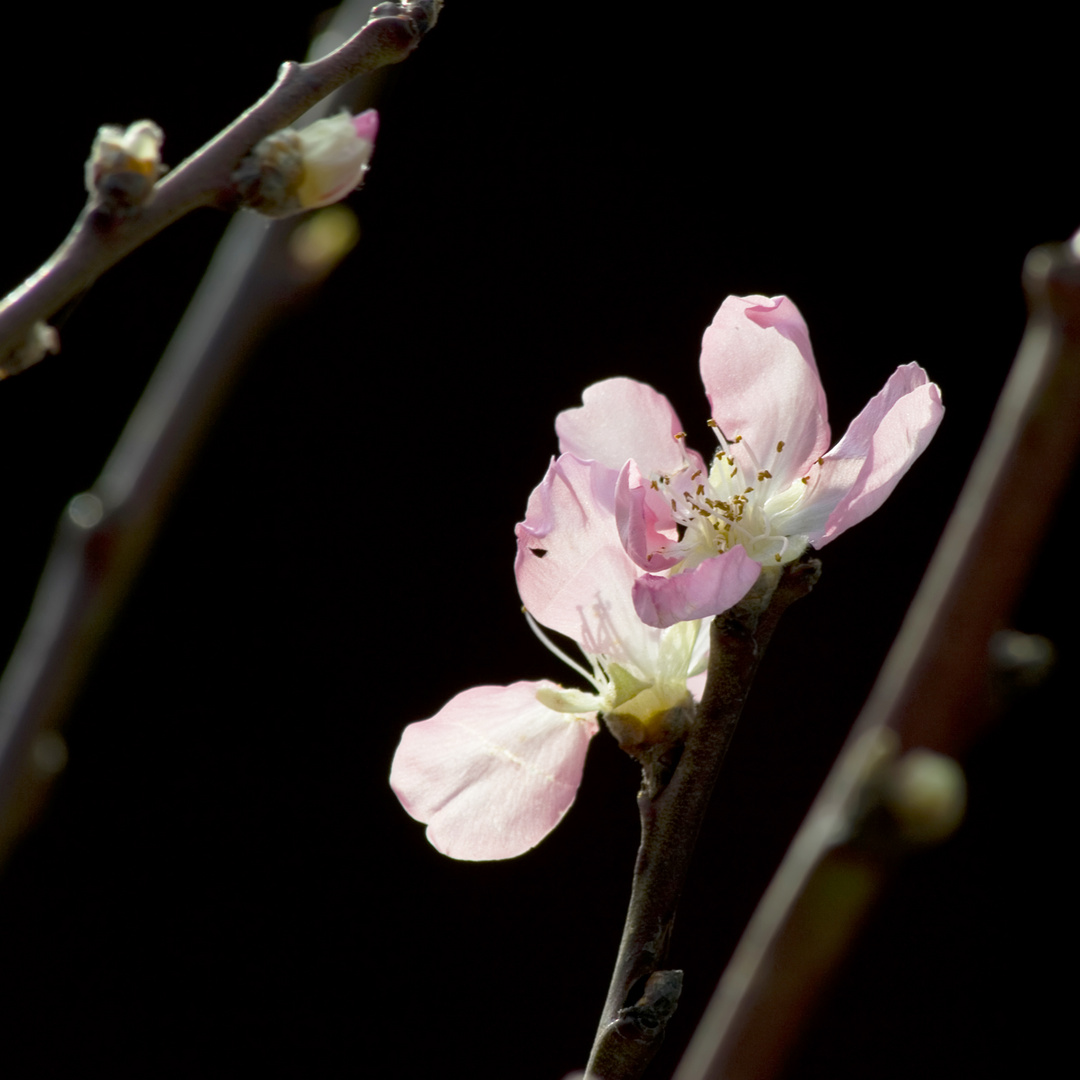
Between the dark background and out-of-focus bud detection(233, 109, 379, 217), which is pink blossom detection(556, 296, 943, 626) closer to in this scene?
out-of-focus bud detection(233, 109, 379, 217)

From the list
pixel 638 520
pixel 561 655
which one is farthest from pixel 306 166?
pixel 561 655

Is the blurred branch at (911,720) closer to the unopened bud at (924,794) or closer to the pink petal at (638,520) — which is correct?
the unopened bud at (924,794)

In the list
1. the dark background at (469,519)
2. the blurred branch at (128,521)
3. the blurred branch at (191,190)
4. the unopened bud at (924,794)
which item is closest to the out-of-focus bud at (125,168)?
the blurred branch at (191,190)

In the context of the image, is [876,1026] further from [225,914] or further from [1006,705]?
[1006,705]

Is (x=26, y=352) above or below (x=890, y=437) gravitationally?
below

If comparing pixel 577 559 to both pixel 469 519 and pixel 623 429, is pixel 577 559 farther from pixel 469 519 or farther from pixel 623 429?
pixel 469 519

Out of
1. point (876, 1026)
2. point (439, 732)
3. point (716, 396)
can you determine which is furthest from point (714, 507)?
point (876, 1026)

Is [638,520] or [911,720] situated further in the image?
[638,520]

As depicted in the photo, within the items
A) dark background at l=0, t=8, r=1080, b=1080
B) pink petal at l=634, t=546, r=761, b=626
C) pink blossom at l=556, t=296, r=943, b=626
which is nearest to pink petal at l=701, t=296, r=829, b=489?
pink blossom at l=556, t=296, r=943, b=626
